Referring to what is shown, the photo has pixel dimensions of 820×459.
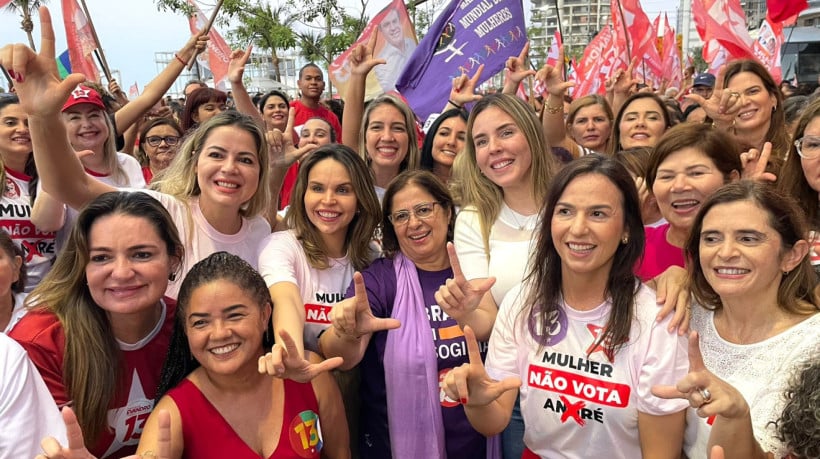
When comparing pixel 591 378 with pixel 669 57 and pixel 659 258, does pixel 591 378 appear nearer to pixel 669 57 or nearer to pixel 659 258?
pixel 659 258

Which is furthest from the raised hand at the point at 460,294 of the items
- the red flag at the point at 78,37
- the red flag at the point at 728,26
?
the red flag at the point at 78,37

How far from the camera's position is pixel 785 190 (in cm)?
316

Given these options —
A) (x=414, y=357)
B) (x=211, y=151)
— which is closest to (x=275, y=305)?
(x=414, y=357)

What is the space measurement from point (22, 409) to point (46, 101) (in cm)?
127

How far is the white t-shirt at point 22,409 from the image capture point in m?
1.86

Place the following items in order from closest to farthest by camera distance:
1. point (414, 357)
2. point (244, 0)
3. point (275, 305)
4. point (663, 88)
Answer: point (275, 305)
point (414, 357)
point (663, 88)
point (244, 0)

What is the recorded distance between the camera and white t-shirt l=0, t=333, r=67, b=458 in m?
1.86

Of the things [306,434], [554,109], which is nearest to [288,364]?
[306,434]

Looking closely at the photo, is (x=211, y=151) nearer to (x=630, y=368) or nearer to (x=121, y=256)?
(x=121, y=256)

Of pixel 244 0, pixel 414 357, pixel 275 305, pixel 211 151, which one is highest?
pixel 244 0

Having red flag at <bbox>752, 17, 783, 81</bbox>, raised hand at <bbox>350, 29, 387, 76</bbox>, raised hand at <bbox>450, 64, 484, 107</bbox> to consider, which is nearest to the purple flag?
raised hand at <bbox>450, 64, 484, 107</bbox>

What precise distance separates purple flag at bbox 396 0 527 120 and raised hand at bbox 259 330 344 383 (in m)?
3.92

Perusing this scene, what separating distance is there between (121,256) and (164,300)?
36 centimetres

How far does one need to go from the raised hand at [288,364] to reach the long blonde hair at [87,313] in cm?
57
